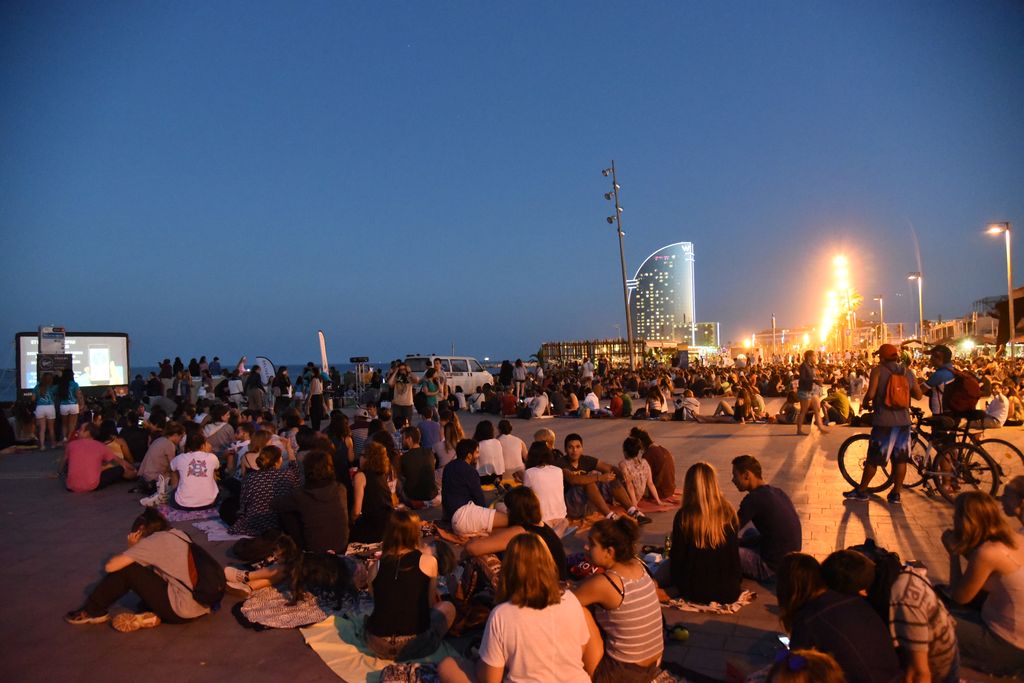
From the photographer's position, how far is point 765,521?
17.1 ft

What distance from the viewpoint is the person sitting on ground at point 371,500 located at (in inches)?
278

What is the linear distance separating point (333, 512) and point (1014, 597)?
497 centimetres

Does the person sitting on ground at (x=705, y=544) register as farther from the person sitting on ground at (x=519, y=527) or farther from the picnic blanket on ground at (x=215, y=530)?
the picnic blanket on ground at (x=215, y=530)

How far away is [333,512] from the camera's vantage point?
20.4 ft

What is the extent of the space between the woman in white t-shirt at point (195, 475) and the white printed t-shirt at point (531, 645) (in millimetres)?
6486

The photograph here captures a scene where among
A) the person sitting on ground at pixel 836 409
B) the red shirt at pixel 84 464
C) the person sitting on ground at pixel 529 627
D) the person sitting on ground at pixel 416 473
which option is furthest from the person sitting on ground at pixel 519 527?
the person sitting on ground at pixel 836 409

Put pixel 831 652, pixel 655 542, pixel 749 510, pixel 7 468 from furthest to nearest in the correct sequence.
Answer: pixel 7 468 < pixel 655 542 < pixel 749 510 < pixel 831 652

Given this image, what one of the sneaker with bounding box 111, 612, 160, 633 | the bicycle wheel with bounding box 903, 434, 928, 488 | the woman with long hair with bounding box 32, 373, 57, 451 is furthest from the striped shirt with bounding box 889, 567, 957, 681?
the woman with long hair with bounding box 32, 373, 57, 451

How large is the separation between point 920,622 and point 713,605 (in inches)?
70.1

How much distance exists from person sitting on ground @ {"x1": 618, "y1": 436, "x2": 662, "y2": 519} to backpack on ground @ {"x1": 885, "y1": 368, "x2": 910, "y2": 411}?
269 centimetres

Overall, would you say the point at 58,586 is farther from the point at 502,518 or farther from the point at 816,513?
the point at 816,513

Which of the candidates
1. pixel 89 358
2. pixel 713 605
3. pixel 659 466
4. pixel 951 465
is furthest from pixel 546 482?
pixel 89 358

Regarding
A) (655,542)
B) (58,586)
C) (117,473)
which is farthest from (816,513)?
(117,473)

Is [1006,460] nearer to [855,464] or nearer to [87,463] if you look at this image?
[855,464]
